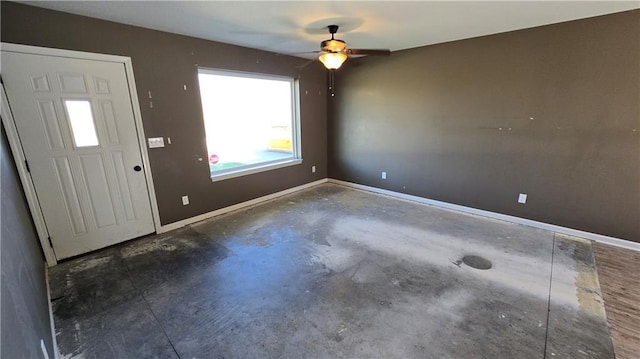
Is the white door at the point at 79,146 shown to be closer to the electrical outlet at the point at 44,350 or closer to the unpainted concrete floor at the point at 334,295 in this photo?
the unpainted concrete floor at the point at 334,295

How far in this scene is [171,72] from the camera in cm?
330

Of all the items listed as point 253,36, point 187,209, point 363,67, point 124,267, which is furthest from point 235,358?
point 363,67

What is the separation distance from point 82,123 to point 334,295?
303 cm

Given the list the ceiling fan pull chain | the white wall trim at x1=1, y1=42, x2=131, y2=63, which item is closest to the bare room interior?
the white wall trim at x1=1, y1=42, x2=131, y2=63

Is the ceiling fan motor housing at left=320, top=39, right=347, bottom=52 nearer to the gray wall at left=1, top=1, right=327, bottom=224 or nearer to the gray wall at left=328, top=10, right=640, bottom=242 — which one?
the gray wall at left=1, top=1, right=327, bottom=224

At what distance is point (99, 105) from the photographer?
2818 mm

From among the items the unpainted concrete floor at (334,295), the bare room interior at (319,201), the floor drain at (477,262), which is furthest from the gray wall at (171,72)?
the floor drain at (477,262)

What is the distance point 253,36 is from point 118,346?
339 centimetres

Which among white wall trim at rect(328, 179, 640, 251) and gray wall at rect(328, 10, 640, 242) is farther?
white wall trim at rect(328, 179, 640, 251)

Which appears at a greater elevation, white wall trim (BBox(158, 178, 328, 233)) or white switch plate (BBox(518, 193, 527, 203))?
white switch plate (BBox(518, 193, 527, 203))

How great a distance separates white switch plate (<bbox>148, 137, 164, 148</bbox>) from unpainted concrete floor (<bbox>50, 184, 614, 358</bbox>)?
1.13 m

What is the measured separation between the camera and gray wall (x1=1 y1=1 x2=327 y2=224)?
8.16 feet

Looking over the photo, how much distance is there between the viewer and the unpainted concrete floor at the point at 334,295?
5.91 feet

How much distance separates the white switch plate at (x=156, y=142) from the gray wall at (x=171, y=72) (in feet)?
0.16
